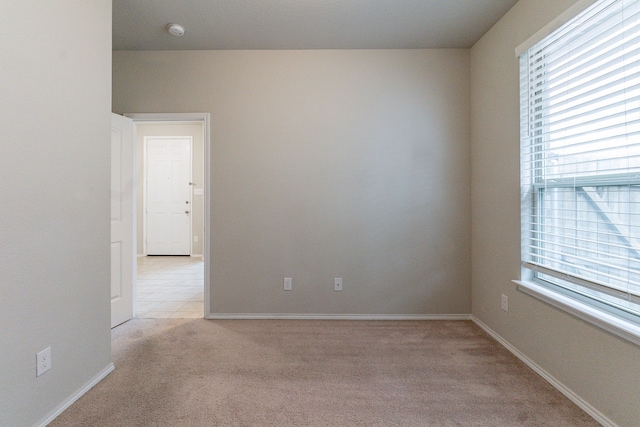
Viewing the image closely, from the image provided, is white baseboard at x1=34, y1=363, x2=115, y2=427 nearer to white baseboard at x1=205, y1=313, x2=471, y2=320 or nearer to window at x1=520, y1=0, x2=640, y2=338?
white baseboard at x1=205, y1=313, x2=471, y2=320

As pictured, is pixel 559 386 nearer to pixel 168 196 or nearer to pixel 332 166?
pixel 332 166

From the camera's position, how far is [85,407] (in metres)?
1.81

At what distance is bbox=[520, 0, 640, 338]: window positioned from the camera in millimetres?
1617

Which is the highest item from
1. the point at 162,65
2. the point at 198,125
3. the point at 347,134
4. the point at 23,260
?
the point at 198,125

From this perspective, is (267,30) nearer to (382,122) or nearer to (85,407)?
(382,122)

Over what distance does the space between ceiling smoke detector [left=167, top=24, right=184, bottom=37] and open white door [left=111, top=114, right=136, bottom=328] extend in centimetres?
90

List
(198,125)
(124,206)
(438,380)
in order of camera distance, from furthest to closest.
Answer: (198,125), (124,206), (438,380)

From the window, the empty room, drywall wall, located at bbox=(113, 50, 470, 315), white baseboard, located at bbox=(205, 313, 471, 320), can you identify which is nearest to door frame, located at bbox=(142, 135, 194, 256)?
the empty room

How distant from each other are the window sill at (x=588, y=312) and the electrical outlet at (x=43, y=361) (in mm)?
2817

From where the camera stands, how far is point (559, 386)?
6.49 ft

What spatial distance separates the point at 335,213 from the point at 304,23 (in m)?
1.65

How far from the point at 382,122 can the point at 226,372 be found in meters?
2.48

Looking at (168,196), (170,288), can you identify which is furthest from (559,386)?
(168,196)

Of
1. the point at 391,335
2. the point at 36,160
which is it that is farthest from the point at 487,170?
the point at 36,160
